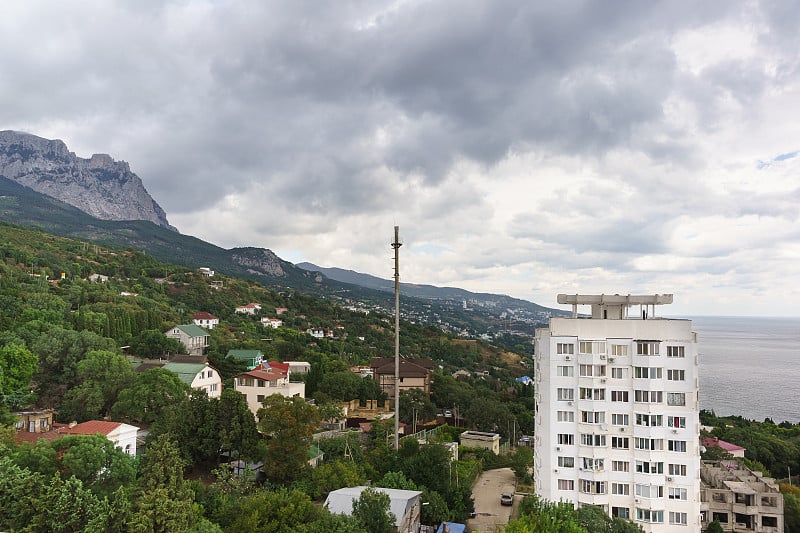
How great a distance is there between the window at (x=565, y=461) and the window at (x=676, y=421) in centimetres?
505

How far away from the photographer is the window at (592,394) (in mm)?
26578

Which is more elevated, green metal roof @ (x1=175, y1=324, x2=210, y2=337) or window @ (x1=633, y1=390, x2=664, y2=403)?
green metal roof @ (x1=175, y1=324, x2=210, y2=337)

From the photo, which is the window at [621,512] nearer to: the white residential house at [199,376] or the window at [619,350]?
the window at [619,350]

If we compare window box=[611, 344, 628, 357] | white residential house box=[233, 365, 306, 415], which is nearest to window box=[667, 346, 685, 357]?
window box=[611, 344, 628, 357]

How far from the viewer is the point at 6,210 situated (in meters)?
150

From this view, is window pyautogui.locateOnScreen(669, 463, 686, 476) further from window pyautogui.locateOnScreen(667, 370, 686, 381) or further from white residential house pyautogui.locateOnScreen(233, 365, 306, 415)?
white residential house pyautogui.locateOnScreen(233, 365, 306, 415)

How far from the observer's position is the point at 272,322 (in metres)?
87.9

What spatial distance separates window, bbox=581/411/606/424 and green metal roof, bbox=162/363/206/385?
27945 millimetres

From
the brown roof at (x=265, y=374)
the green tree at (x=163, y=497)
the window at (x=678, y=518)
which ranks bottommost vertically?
the window at (x=678, y=518)

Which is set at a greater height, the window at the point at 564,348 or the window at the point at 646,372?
the window at the point at 564,348

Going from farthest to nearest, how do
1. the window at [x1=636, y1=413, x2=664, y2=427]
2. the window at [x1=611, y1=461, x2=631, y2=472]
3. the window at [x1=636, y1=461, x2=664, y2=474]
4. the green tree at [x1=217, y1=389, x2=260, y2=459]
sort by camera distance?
the green tree at [x1=217, y1=389, x2=260, y2=459], the window at [x1=611, y1=461, x2=631, y2=472], the window at [x1=636, y1=413, x2=664, y2=427], the window at [x1=636, y1=461, x2=664, y2=474]

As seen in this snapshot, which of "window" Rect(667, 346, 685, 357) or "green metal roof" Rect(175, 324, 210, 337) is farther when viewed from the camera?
"green metal roof" Rect(175, 324, 210, 337)

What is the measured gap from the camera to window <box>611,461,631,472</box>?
85.4ft

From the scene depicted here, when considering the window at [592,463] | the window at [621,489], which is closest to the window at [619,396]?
the window at [592,463]
